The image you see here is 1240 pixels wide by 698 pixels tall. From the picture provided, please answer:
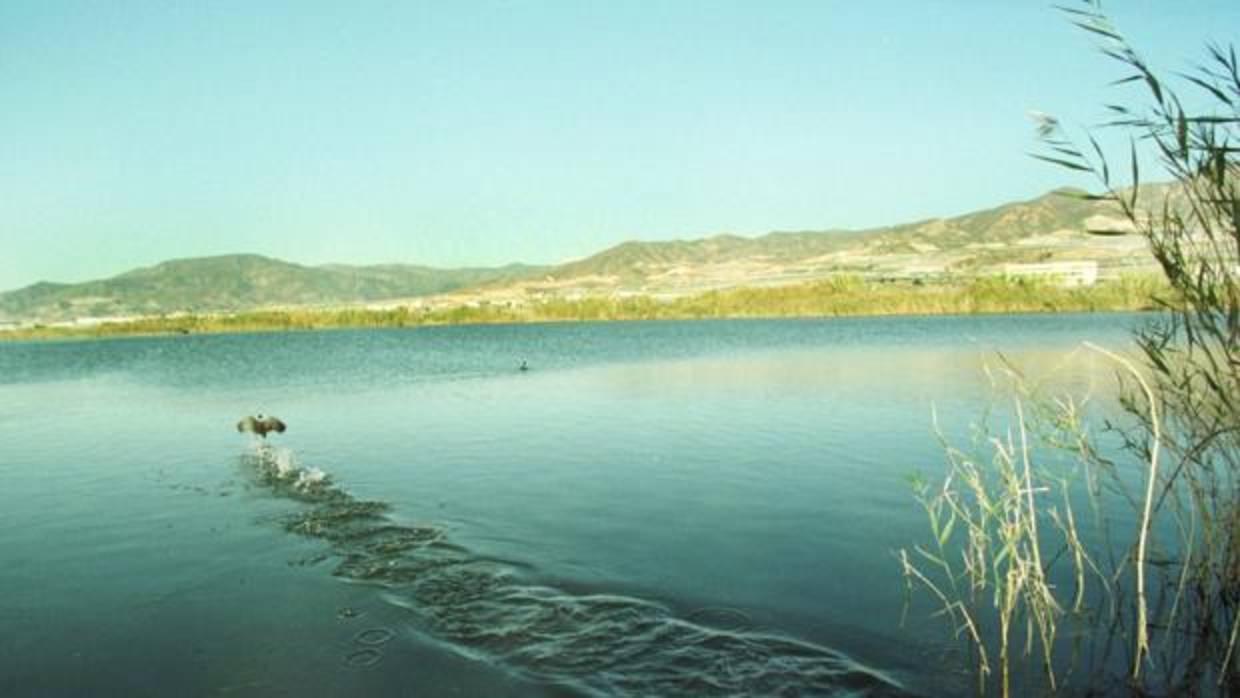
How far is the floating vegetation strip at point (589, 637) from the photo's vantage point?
22.6 ft

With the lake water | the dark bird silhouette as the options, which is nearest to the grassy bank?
the lake water

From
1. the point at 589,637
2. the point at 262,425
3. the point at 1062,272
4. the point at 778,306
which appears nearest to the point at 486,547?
the point at 589,637

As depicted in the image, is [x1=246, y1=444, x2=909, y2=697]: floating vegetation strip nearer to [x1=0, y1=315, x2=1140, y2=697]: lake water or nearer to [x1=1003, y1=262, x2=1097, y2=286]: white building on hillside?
[x1=0, y1=315, x2=1140, y2=697]: lake water

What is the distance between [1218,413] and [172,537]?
12269mm

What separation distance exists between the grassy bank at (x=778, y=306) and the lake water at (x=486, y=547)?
54762mm

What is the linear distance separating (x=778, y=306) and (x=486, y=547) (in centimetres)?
7611

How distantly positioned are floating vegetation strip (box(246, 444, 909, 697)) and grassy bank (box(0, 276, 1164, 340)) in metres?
63.6

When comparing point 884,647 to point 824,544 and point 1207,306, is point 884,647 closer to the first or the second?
point 824,544

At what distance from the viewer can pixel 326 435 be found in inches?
816

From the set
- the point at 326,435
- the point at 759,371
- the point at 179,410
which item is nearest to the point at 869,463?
the point at 326,435

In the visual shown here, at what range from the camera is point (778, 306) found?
84625 millimetres

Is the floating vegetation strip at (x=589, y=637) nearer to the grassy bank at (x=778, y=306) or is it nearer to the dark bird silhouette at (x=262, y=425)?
the dark bird silhouette at (x=262, y=425)

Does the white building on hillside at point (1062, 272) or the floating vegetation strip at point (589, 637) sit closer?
the floating vegetation strip at point (589, 637)

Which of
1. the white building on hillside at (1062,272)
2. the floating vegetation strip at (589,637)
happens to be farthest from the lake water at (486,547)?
the white building on hillside at (1062,272)
